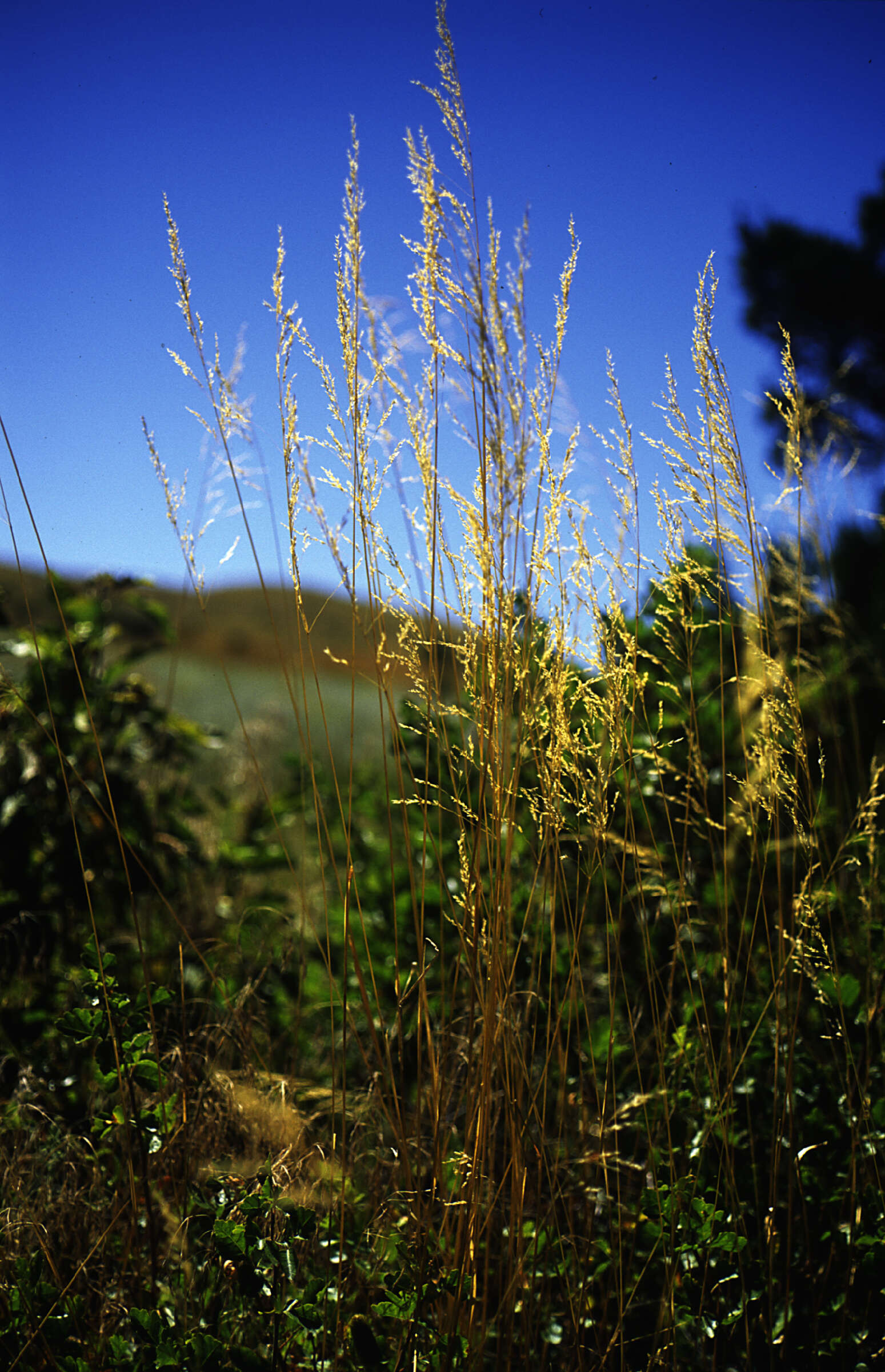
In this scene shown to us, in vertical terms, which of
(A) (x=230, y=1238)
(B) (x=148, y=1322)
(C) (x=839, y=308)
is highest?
(C) (x=839, y=308)

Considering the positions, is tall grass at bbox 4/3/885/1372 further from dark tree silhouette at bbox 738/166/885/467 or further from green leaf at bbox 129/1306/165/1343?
dark tree silhouette at bbox 738/166/885/467

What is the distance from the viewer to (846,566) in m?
6.70

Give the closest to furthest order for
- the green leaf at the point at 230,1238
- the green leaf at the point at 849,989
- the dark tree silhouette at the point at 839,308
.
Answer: the green leaf at the point at 230,1238 → the green leaf at the point at 849,989 → the dark tree silhouette at the point at 839,308

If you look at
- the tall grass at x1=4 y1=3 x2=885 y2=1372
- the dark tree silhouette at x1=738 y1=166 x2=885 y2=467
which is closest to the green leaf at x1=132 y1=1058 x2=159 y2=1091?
the tall grass at x1=4 y1=3 x2=885 y2=1372

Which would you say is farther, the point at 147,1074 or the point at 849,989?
the point at 849,989

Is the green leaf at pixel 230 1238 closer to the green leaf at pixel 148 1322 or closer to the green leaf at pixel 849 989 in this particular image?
the green leaf at pixel 148 1322

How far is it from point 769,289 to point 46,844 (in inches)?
268

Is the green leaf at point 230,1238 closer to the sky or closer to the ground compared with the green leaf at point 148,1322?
closer to the sky

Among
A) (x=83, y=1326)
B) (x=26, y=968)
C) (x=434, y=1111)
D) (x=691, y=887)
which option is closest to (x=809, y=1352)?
(x=434, y=1111)

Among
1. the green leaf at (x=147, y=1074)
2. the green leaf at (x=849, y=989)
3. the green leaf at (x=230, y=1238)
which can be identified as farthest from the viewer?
the green leaf at (x=849, y=989)

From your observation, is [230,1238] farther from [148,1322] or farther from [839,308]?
[839,308]

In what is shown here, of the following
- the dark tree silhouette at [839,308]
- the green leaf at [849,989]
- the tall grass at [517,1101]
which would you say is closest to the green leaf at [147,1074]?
the tall grass at [517,1101]

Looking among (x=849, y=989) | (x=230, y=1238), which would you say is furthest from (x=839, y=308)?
(x=230, y=1238)

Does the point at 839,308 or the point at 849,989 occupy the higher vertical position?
the point at 839,308
